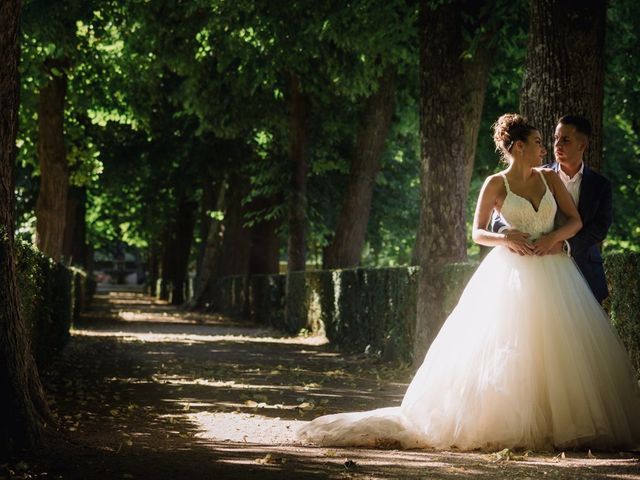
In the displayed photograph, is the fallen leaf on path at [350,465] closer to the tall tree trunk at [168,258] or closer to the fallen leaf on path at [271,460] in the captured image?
the fallen leaf on path at [271,460]

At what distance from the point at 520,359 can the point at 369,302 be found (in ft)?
35.4

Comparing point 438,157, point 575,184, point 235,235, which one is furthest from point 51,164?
point 575,184

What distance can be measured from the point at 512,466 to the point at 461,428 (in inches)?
31.0

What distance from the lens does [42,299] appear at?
13.3 metres

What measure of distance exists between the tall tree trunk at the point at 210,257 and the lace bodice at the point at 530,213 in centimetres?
2829

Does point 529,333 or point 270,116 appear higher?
point 270,116

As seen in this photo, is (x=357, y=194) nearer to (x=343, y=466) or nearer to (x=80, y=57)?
(x=80, y=57)

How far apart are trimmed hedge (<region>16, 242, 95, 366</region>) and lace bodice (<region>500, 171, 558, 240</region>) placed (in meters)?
3.83

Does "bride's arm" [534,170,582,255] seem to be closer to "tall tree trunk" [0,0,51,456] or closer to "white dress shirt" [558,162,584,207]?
"white dress shirt" [558,162,584,207]

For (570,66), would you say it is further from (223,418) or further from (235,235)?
(235,235)

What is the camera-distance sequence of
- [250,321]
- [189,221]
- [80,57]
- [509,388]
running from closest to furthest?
[509,388] → [80,57] → [250,321] → [189,221]

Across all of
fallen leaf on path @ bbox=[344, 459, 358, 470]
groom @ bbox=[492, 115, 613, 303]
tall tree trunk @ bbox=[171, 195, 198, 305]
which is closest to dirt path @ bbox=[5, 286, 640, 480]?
fallen leaf on path @ bbox=[344, 459, 358, 470]

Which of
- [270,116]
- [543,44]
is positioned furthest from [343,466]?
[270,116]

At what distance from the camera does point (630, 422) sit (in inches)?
279
